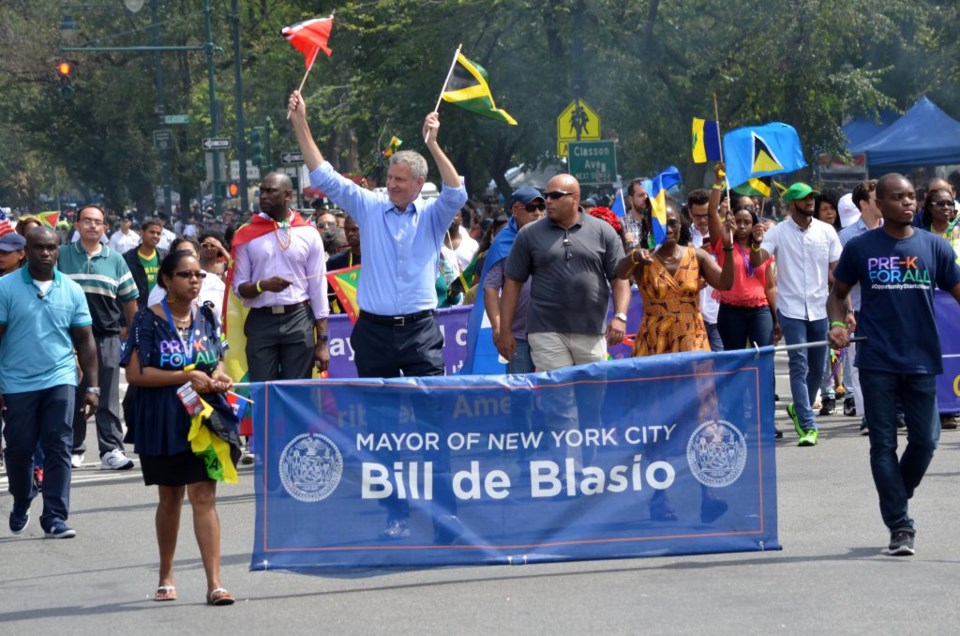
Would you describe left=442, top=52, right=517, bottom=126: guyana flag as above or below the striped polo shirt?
above

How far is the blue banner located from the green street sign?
15992 millimetres

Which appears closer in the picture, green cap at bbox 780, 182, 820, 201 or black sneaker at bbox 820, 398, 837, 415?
green cap at bbox 780, 182, 820, 201

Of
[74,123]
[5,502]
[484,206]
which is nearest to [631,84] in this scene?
[484,206]

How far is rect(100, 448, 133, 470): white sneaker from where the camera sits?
12.4 meters

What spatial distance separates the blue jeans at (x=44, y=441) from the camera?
31.2ft

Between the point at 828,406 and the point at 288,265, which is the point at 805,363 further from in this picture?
the point at 288,265

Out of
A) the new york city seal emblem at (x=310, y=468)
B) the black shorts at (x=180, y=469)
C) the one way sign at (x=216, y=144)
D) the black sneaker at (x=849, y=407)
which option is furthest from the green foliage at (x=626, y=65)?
the black shorts at (x=180, y=469)

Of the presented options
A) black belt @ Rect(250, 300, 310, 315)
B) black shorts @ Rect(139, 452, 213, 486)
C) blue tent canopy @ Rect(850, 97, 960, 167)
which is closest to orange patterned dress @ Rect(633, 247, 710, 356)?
black belt @ Rect(250, 300, 310, 315)

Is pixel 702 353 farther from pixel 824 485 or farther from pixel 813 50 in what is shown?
pixel 813 50

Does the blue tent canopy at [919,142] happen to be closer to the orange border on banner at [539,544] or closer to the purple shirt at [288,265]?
the purple shirt at [288,265]

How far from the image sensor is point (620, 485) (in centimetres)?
765

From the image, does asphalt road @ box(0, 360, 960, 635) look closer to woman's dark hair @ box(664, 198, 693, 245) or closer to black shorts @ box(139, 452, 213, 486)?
black shorts @ box(139, 452, 213, 486)

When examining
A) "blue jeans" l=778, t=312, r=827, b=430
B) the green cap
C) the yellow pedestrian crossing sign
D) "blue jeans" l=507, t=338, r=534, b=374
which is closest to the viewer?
"blue jeans" l=507, t=338, r=534, b=374

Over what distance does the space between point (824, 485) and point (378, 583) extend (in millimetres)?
3535
